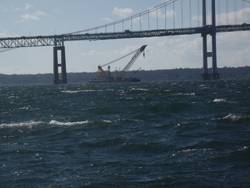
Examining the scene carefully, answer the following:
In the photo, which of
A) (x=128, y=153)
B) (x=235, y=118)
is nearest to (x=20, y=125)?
(x=235, y=118)

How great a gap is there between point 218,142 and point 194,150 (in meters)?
2.39

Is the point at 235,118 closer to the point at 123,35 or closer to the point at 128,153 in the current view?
the point at 128,153

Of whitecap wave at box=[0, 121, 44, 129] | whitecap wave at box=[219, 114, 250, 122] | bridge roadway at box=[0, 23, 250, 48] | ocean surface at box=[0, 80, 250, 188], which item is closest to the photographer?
ocean surface at box=[0, 80, 250, 188]

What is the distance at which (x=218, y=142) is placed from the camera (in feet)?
96.0

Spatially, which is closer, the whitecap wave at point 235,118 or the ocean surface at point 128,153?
the ocean surface at point 128,153

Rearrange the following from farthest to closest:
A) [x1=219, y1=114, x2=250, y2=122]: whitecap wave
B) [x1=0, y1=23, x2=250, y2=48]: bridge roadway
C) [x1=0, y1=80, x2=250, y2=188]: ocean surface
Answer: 1. [x1=0, y1=23, x2=250, y2=48]: bridge roadway
2. [x1=219, y1=114, x2=250, y2=122]: whitecap wave
3. [x1=0, y1=80, x2=250, y2=188]: ocean surface

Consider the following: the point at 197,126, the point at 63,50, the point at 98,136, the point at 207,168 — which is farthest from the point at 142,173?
the point at 63,50

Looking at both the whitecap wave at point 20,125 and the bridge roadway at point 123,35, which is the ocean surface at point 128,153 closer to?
the whitecap wave at point 20,125

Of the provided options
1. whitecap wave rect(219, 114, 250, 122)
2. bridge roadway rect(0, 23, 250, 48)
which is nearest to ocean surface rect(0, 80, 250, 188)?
whitecap wave rect(219, 114, 250, 122)

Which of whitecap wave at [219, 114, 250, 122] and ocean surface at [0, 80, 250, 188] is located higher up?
whitecap wave at [219, 114, 250, 122]

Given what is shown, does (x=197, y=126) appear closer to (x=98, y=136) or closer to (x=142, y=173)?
(x=98, y=136)

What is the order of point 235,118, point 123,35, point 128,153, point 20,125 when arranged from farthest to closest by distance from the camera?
1. point 123,35
2. point 20,125
3. point 235,118
4. point 128,153

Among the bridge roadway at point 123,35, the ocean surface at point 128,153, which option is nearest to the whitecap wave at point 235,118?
the ocean surface at point 128,153

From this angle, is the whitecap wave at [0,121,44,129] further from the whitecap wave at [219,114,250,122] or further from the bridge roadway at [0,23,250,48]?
the bridge roadway at [0,23,250,48]
